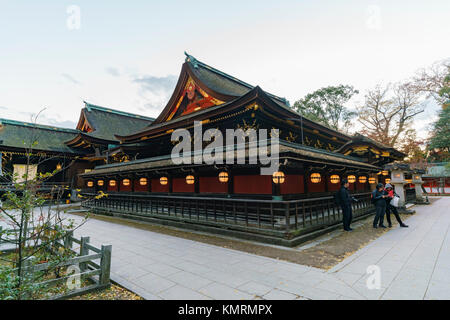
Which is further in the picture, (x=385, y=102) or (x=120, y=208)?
(x=385, y=102)

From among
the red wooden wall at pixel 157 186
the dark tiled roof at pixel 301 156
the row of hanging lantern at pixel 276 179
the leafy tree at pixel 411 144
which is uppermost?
the leafy tree at pixel 411 144

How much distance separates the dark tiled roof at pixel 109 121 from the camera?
27.9m

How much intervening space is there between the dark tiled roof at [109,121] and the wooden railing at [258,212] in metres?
17.5

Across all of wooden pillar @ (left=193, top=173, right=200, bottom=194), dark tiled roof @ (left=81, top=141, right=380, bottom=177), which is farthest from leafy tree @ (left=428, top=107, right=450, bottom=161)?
wooden pillar @ (left=193, top=173, right=200, bottom=194)

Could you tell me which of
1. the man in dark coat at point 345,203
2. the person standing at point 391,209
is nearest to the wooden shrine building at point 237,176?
the man in dark coat at point 345,203

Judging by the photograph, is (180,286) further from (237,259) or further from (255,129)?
(255,129)

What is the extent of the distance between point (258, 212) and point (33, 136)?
88.3 feet

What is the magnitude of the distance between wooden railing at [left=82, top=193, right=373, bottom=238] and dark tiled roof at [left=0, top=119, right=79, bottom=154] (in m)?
18.2

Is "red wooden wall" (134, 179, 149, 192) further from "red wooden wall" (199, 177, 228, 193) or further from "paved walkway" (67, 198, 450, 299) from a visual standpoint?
"paved walkway" (67, 198, 450, 299)

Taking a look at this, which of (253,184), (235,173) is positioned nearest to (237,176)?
(235,173)

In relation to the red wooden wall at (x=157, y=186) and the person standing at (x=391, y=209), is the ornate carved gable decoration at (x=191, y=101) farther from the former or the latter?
the person standing at (x=391, y=209)

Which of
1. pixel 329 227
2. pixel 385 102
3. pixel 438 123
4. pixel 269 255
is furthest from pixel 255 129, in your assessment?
pixel 438 123

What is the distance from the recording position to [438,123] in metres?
30.7
